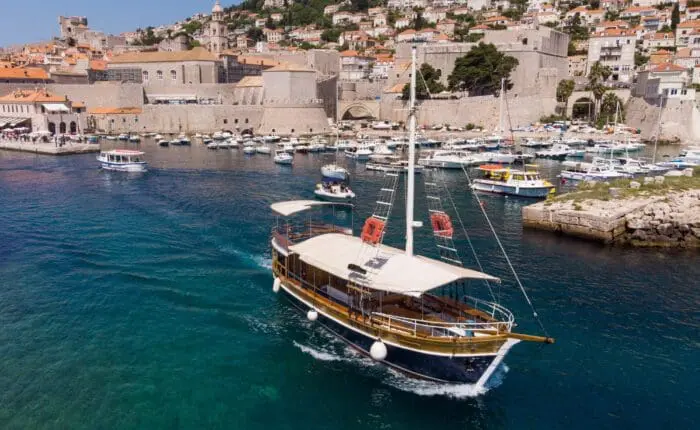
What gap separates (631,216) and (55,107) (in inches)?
2394

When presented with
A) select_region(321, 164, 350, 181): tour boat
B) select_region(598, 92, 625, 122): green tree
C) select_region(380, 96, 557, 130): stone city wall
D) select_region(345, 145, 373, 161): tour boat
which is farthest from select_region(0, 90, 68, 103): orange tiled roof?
select_region(598, 92, 625, 122): green tree

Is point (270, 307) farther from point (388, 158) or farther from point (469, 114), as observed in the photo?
point (469, 114)

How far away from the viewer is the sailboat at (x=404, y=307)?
1075 centimetres

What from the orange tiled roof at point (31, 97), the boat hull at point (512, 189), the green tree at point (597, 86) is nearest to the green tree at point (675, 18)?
the green tree at point (597, 86)

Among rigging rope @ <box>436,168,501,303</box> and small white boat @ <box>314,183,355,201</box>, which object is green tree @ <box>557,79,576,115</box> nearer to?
rigging rope @ <box>436,168,501,303</box>

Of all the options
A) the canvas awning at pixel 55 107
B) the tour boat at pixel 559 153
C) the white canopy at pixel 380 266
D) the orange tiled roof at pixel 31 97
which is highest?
the orange tiled roof at pixel 31 97

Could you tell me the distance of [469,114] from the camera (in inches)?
2430

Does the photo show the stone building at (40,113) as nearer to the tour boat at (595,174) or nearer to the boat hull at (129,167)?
the boat hull at (129,167)

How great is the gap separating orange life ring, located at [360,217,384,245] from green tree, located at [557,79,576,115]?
55722mm

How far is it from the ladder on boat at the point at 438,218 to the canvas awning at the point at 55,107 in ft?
148

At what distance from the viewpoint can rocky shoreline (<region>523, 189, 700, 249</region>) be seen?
2092 cm

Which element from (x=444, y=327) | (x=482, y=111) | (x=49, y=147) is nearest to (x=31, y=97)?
(x=49, y=147)

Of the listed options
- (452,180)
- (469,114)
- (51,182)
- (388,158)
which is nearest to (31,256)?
(51,182)

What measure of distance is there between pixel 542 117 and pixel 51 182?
165ft
